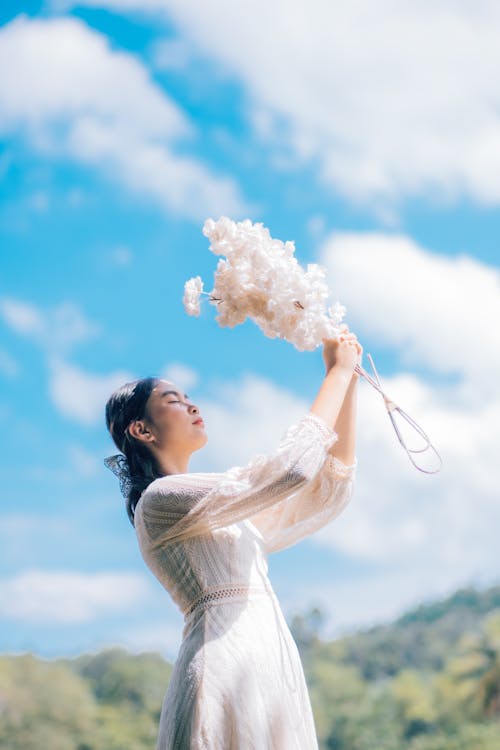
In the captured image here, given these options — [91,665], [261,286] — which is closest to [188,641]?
[261,286]

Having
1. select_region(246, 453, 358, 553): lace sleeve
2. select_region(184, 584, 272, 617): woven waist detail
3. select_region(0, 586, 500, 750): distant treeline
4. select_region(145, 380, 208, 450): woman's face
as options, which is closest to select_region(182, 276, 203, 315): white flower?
select_region(145, 380, 208, 450): woman's face

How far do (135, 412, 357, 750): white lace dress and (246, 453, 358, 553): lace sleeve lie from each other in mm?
114

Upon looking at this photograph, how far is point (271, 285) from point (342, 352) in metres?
0.17

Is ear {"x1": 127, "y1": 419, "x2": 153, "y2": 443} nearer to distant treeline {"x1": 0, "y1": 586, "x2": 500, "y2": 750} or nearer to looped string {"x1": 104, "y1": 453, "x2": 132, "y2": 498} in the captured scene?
looped string {"x1": 104, "y1": 453, "x2": 132, "y2": 498}

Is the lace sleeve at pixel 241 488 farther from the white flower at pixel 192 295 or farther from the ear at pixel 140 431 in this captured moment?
the white flower at pixel 192 295

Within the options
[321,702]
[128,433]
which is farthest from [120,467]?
[321,702]

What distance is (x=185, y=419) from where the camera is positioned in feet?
6.41

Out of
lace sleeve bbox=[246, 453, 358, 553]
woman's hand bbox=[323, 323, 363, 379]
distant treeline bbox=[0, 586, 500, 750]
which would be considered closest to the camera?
woman's hand bbox=[323, 323, 363, 379]

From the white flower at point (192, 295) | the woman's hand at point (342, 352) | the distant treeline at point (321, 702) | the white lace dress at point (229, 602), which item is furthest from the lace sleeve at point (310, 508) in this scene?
the distant treeline at point (321, 702)

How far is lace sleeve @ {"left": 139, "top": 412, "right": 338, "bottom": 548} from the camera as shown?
1657 mm

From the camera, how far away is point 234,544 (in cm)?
180

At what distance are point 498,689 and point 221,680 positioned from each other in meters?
24.4

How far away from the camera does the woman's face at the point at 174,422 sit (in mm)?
1950

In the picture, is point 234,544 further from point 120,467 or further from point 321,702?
point 321,702
